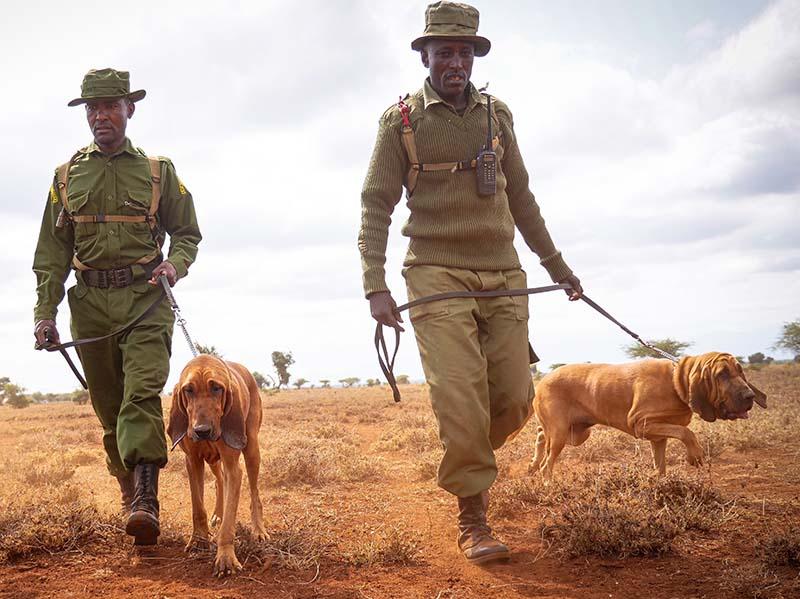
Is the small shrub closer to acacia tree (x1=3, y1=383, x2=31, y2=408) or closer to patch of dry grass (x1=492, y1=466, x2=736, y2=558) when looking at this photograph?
patch of dry grass (x1=492, y1=466, x2=736, y2=558)

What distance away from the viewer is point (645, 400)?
661 cm

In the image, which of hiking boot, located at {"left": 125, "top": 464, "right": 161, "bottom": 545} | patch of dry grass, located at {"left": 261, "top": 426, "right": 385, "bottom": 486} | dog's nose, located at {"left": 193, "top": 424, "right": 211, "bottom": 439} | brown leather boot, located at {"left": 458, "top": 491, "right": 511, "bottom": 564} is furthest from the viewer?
patch of dry grass, located at {"left": 261, "top": 426, "right": 385, "bottom": 486}

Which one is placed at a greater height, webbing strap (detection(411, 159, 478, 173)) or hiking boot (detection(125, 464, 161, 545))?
webbing strap (detection(411, 159, 478, 173))

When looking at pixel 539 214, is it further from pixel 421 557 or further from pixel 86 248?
pixel 86 248

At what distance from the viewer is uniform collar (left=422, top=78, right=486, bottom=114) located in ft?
14.9

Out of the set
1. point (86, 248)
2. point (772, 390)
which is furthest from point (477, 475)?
point (772, 390)

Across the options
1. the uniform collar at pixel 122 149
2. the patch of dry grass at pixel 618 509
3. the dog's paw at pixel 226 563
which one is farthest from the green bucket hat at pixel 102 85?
the patch of dry grass at pixel 618 509

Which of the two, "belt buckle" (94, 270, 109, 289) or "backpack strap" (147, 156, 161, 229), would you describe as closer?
"belt buckle" (94, 270, 109, 289)

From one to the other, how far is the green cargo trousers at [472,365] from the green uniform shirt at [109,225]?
6.11 feet

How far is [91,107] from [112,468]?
2.62 metres

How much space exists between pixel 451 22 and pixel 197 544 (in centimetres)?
363

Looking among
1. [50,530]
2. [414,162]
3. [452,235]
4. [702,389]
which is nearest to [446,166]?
[414,162]

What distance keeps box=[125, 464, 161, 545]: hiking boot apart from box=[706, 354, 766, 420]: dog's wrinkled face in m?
4.52

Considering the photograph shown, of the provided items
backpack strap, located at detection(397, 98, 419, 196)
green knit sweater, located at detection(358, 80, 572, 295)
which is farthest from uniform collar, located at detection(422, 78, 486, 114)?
backpack strap, located at detection(397, 98, 419, 196)
